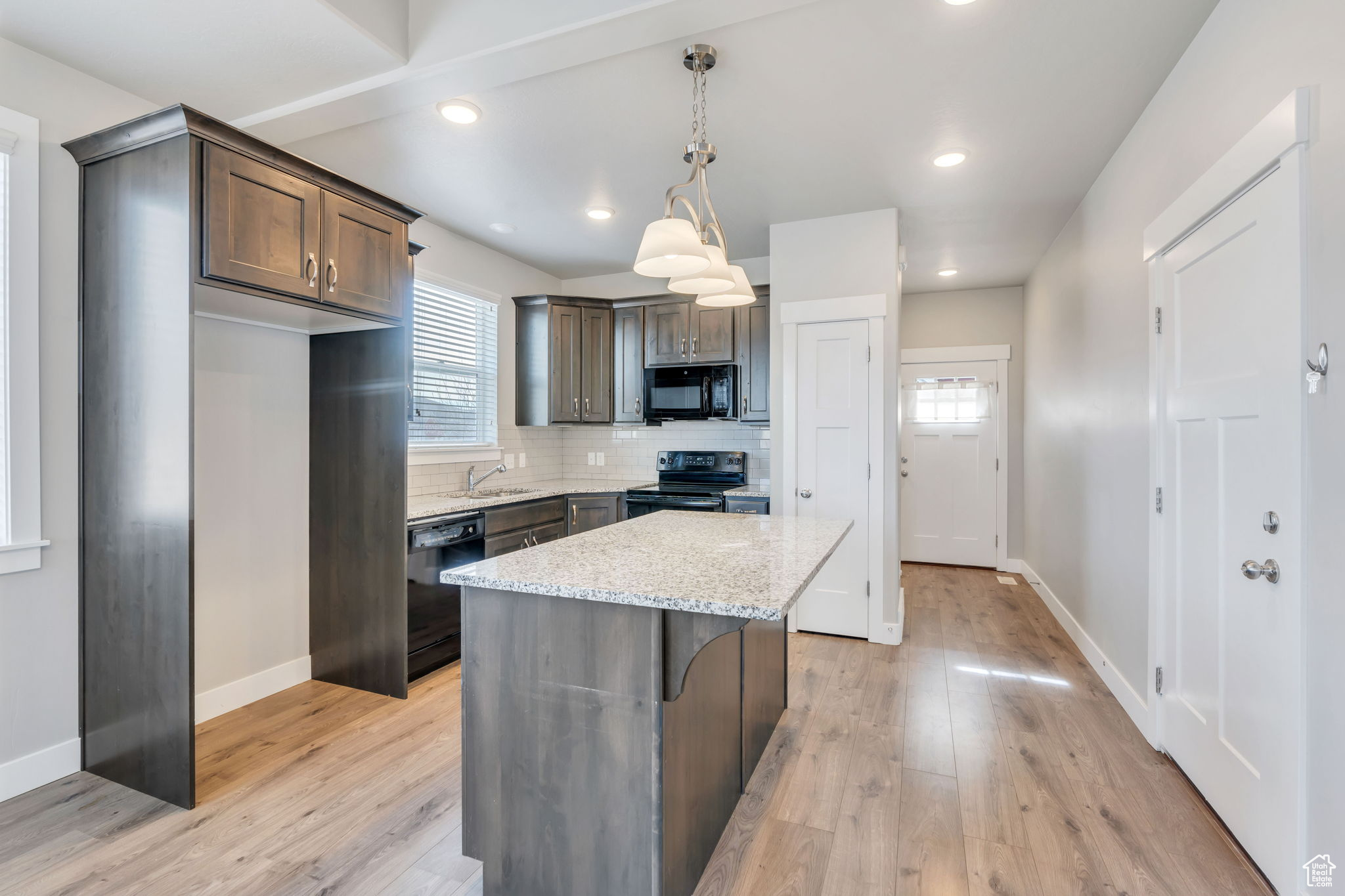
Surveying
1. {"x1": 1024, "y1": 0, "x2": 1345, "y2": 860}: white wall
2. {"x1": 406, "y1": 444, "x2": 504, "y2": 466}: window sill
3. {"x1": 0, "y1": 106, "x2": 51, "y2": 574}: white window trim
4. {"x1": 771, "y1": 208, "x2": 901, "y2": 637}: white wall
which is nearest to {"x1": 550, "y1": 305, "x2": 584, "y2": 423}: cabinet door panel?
{"x1": 406, "y1": 444, "x2": 504, "y2": 466}: window sill

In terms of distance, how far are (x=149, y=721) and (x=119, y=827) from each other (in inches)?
12.4

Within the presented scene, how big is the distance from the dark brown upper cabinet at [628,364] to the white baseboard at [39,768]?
3533mm

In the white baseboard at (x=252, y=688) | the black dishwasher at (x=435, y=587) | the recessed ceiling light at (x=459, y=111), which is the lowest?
the white baseboard at (x=252, y=688)

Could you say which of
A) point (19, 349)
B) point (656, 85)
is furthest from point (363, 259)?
point (656, 85)

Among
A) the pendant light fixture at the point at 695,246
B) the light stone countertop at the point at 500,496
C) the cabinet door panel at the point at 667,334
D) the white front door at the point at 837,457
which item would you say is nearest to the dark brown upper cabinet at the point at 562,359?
the cabinet door panel at the point at 667,334

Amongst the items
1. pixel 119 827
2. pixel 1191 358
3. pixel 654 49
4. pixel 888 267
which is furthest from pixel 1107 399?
pixel 119 827

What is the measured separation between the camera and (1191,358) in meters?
Answer: 2.20

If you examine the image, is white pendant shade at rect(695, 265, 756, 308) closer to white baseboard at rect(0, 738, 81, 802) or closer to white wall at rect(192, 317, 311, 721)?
white wall at rect(192, 317, 311, 721)

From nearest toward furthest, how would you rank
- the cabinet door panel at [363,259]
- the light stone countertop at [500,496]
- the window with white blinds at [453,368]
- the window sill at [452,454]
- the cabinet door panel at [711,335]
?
the cabinet door panel at [363,259], the light stone countertop at [500,496], the window sill at [452,454], the window with white blinds at [453,368], the cabinet door panel at [711,335]

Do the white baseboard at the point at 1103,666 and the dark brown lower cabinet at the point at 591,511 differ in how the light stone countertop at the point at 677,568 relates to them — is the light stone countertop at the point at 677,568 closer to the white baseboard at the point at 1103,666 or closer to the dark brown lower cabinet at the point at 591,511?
the white baseboard at the point at 1103,666

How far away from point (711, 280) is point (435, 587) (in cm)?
224

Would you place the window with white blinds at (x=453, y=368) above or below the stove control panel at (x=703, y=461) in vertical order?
above

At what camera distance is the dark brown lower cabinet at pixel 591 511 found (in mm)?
4430

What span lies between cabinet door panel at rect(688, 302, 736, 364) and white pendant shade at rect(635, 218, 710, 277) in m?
2.77
